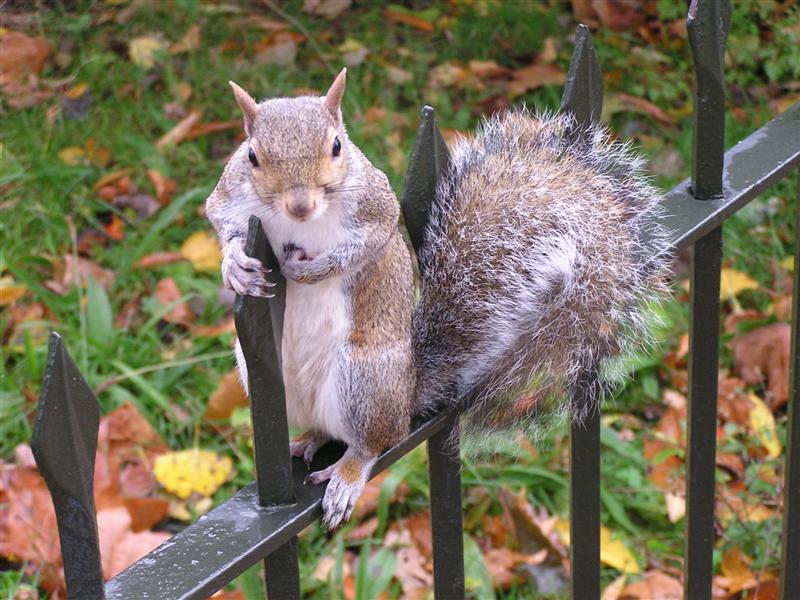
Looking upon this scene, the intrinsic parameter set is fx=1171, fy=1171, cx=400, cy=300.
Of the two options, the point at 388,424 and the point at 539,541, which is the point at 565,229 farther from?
the point at 539,541

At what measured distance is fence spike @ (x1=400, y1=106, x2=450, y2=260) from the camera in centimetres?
86

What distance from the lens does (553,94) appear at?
2.47 metres

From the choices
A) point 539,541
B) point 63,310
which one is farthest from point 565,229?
point 63,310

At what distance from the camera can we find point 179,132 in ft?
7.93

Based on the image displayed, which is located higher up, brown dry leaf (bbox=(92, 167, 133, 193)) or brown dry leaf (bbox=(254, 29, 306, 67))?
brown dry leaf (bbox=(254, 29, 306, 67))

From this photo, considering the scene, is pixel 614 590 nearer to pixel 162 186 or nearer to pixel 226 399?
pixel 226 399

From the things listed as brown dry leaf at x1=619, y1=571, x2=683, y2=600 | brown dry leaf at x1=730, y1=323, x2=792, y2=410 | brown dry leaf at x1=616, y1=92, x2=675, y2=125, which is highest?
brown dry leaf at x1=616, y1=92, x2=675, y2=125

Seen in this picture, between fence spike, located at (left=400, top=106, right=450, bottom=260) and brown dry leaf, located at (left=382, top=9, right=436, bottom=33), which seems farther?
brown dry leaf, located at (left=382, top=9, right=436, bottom=33)

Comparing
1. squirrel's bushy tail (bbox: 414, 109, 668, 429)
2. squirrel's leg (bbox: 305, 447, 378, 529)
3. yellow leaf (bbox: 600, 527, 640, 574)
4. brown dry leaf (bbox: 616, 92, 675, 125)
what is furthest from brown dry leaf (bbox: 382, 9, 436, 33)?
squirrel's leg (bbox: 305, 447, 378, 529)

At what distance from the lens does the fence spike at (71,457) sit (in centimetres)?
60

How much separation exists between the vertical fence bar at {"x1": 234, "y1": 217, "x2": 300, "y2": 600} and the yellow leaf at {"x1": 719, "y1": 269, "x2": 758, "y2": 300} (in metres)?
1.41

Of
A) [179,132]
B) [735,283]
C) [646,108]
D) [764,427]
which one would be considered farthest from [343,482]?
[646,108]

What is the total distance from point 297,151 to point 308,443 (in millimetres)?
266

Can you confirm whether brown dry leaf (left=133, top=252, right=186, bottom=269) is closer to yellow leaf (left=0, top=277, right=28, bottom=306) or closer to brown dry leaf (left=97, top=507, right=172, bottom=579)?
yellow leaf (left=0, top=277, right=28, bottom=306)
